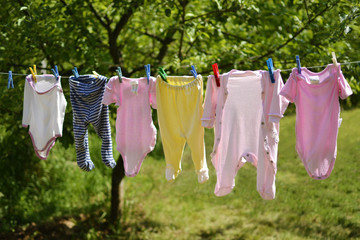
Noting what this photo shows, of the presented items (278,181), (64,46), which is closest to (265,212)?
(278,181)

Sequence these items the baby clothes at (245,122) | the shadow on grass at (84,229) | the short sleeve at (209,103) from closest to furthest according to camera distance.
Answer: the baby clothes at (245,122), the short sleeve at (209,103), the shadow on grass at (84,229)

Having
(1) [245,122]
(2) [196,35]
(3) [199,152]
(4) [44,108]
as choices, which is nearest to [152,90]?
(3) [199,152]

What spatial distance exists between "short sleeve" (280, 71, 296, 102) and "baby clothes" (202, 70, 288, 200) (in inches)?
2.2

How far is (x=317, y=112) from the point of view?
2.99 metres

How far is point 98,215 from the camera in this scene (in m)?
6.55

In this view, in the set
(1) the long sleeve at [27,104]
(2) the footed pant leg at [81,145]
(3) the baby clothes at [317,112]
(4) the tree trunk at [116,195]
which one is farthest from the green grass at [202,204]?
(3) the baby clothes at [317,112]

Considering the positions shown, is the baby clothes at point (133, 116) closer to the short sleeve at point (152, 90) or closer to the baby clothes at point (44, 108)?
the short sleeve at point (152, 90)

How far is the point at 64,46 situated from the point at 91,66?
0.37 m

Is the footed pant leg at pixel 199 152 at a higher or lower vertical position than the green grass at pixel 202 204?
higher

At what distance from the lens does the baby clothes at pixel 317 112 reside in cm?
292

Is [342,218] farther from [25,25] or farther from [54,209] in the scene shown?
[25,25]

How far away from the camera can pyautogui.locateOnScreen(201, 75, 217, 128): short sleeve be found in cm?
321

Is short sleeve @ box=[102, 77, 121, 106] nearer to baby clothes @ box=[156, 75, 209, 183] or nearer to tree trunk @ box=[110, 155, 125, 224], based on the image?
baby clothes @ box=[156, 75, 209, 183]

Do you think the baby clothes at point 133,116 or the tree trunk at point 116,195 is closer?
the baby clothes at point 133,116
